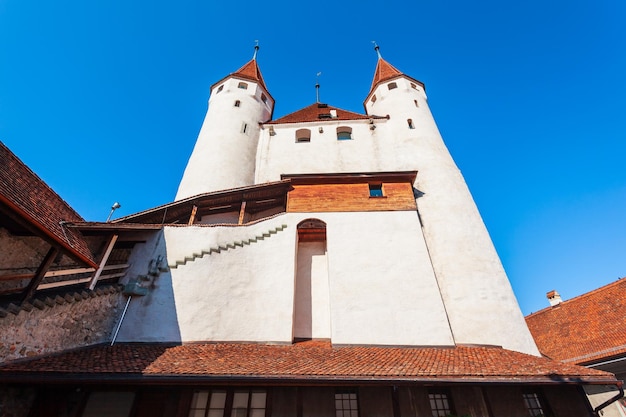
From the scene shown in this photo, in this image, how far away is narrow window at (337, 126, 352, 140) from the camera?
21.5 meters

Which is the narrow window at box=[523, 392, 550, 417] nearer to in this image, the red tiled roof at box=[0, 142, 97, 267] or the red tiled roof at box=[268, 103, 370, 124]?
the red tiled roof at box=[0, 142, 97, 267]

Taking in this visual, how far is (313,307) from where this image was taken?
41.1 ft

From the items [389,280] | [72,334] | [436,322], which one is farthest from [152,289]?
[436,322]

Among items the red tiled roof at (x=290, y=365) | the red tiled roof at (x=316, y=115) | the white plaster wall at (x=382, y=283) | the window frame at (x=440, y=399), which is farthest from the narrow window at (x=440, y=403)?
the red tiled roof at (x=316, y=115)

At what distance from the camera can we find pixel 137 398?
24.8 feet

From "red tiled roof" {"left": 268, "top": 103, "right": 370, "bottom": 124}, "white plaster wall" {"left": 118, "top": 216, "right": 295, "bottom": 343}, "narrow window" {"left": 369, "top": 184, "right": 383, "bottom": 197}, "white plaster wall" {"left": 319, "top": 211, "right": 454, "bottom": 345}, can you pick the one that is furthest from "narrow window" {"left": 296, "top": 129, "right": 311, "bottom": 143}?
"white plaster wall" {"left": 118, "top": 216, "right": 295, "bottom": 343}

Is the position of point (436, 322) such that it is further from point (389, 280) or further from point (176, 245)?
point (176, 245)

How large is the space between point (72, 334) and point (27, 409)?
1.85 metres

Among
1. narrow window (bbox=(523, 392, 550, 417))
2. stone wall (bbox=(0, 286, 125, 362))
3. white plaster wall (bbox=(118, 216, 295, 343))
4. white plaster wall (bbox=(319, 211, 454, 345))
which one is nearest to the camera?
stone wall (bbox=(0, 286, 125, 362))

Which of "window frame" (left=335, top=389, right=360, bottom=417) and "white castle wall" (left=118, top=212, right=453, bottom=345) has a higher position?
"white castle wall" (left=118, top=212, right=453, bottom=345)

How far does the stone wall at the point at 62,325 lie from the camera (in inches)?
282

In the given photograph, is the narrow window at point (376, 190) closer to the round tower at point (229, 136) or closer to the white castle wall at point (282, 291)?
the white castle wall at point (282, 291)

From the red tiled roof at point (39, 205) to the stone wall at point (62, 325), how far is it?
4.35ft

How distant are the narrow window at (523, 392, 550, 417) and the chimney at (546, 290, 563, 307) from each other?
15250 millimetres
